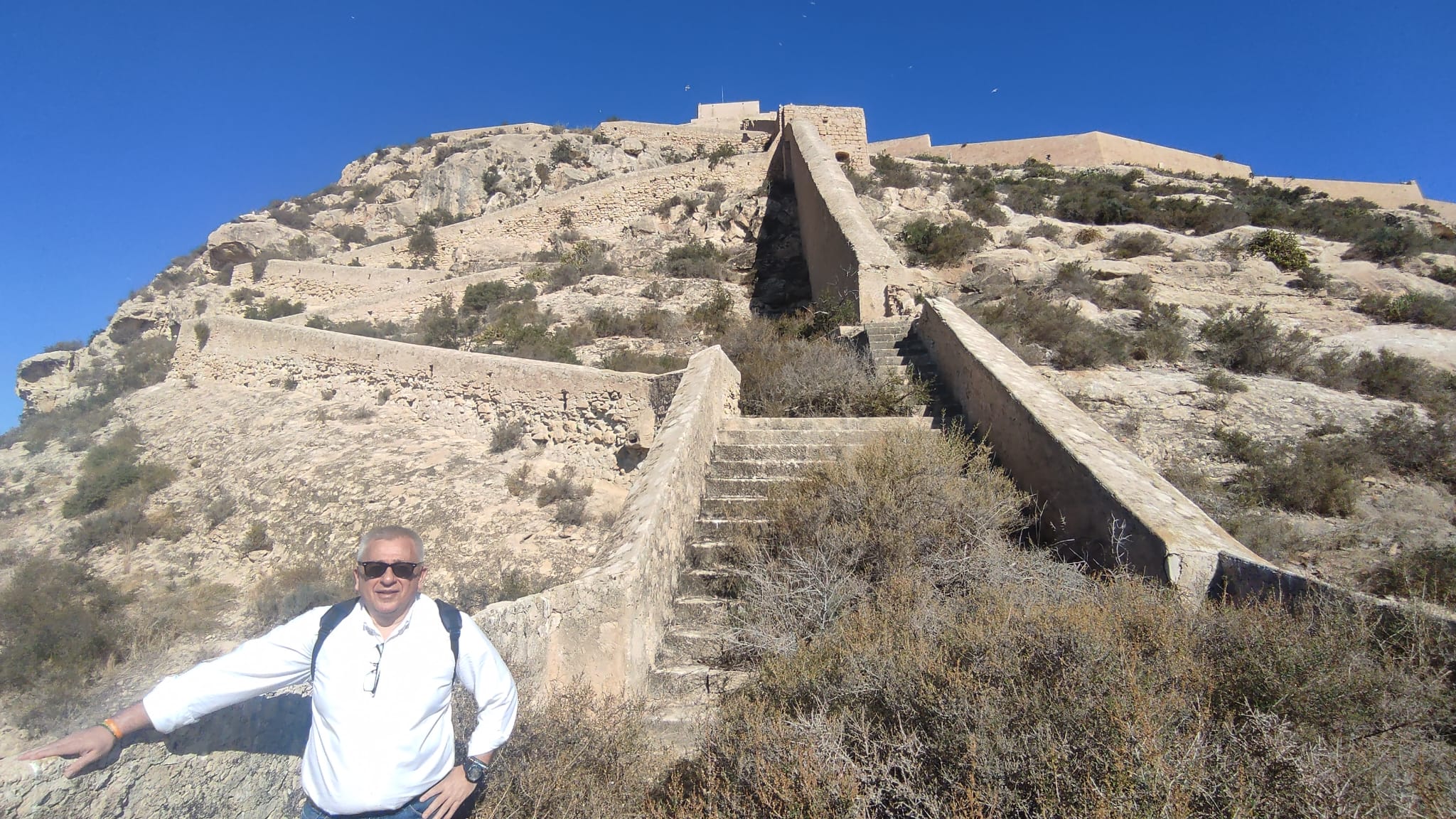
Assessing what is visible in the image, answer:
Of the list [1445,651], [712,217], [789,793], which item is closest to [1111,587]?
[1445,651]

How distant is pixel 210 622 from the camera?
626 cm

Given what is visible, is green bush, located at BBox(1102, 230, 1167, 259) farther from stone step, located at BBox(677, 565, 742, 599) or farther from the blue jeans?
the blue jeans

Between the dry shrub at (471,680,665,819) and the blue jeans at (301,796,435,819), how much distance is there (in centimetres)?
20

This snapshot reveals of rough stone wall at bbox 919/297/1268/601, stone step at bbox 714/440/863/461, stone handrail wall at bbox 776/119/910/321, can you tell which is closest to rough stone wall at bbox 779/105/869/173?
stone handrail wall at bbox 776/119/910/321

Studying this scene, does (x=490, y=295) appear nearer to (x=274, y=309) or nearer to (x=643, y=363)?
(x=274, y=309)

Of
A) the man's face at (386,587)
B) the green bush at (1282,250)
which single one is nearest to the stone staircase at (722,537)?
the man's face at (386,587)

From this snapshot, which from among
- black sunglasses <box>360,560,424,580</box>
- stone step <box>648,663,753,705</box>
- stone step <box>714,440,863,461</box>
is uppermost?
black sunglasses <box>360,560,424,580</box>

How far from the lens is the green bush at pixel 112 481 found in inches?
357

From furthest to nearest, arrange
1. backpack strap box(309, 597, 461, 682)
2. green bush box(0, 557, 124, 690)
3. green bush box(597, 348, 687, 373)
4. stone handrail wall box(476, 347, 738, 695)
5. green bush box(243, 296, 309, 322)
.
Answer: green bush box(243, 296, 309, 322), green bush box(597, 348, 687, 373), green bush box(0, 557, 124, 690), stone handrail wall box(476, 347, 738, 695), backpack strap box(309, 597, 461, 682)

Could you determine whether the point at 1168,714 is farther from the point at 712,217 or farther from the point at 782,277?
the point at 712,217

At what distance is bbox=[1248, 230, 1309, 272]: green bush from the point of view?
10547mm

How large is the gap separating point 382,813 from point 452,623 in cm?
51

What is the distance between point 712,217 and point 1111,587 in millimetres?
15412

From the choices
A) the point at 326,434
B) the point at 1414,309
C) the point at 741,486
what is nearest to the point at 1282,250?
the point at 1414,309
